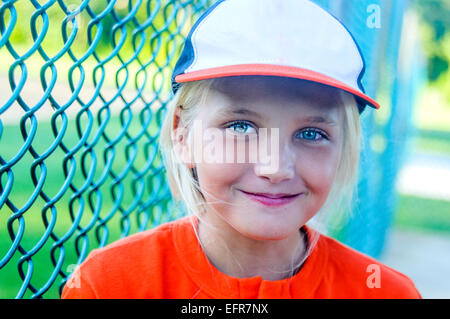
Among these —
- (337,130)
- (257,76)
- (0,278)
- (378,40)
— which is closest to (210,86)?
(257,76)

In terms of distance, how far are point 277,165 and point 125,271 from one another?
549 millimetres

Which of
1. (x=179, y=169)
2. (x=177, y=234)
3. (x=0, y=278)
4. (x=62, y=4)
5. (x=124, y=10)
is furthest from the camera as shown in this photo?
(x=0, y=278)

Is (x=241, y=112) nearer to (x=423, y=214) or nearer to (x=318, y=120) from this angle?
(x=318, y=120)

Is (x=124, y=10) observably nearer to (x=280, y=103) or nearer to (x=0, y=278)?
(x=280, y=103)

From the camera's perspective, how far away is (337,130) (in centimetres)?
141

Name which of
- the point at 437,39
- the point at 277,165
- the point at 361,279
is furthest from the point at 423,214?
the point at 437,39

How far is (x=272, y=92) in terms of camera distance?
4.22ft

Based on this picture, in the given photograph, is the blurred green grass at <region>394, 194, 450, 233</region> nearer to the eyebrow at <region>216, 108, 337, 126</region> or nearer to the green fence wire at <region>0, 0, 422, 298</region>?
the green fence wire at <region>0, 0, 422, 298</region>

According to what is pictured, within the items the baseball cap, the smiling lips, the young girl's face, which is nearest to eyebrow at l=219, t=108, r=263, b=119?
the young girl's face

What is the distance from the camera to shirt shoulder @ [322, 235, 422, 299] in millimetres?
1490

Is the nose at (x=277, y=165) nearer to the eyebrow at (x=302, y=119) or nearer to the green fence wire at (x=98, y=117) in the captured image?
the eyebrow at (x=302, y=119)

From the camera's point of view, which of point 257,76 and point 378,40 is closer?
point 257,76

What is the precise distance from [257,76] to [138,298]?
0.72 meters

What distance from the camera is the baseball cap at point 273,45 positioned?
1268mm
